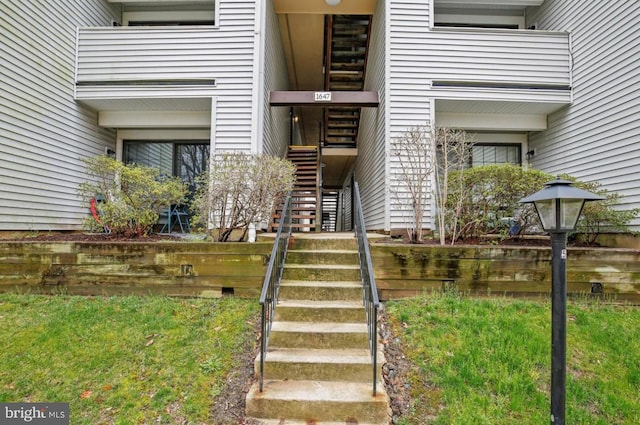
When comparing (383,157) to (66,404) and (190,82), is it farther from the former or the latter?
(66,404)

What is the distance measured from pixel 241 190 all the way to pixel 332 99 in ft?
12.3

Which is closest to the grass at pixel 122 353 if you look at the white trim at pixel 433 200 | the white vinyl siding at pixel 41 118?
the white vinyl siding at pixel 41 118

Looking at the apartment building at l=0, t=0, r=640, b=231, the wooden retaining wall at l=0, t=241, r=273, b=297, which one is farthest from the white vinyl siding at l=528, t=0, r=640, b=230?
the wooden retaining wall at l=0, t=241, r=273, b=297

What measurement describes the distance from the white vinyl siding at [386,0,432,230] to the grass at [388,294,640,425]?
4.07 metres

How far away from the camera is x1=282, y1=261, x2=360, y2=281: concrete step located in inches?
175

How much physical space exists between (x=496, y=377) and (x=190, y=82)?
24.4 feet

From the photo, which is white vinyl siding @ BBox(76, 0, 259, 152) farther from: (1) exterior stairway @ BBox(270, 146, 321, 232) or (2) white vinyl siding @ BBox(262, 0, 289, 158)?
(1) exterior stairway @ BBox(270, 146, 321, 232)

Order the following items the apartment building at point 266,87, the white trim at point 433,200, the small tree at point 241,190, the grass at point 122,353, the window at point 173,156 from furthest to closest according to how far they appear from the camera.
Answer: the window at point 173,156 < the white trim at point 433,200 < the apartment building at point 266,87 < the small tree at point 241,190 < the grass at point 122,353

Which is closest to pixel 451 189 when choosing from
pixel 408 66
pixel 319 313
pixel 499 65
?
pixel 408 66

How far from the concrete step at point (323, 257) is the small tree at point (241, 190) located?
1146mm

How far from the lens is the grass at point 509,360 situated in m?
2.87

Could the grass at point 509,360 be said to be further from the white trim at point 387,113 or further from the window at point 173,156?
the window at point 173,156

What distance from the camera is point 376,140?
8.11 m

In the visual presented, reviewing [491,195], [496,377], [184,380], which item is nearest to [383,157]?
[491,195]
